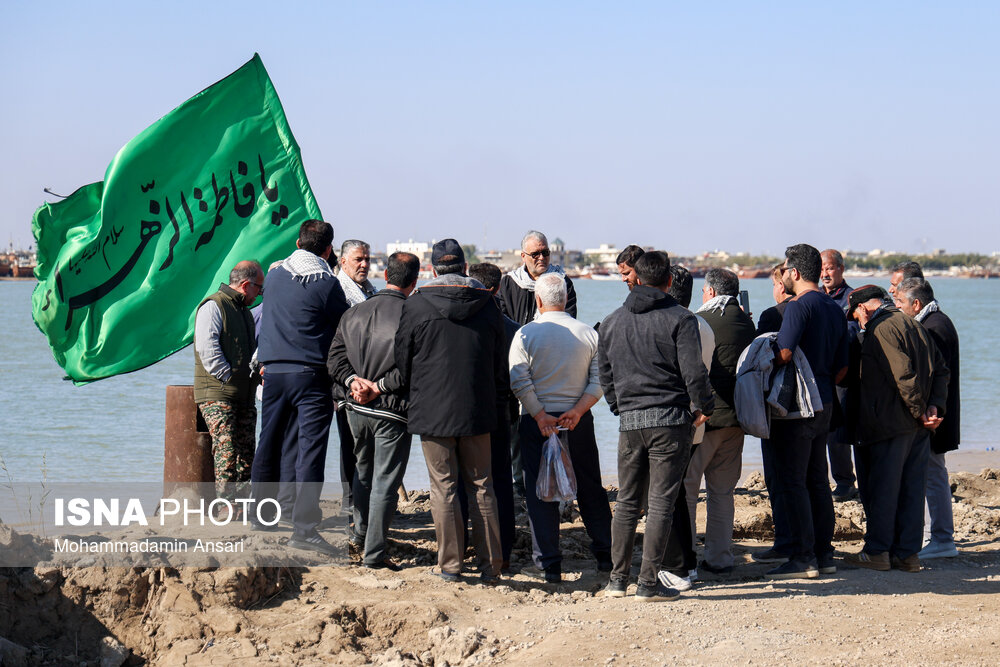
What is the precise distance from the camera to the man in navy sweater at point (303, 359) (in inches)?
245

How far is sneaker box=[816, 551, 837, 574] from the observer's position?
249 inches

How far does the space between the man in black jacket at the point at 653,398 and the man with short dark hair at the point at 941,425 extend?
2169mm

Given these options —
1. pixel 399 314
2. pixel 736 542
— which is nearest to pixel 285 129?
pixel 399 314

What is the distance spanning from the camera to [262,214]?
8102mm

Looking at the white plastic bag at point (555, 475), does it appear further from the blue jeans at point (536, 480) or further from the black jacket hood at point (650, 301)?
the black jacket hood at point (650, 301)

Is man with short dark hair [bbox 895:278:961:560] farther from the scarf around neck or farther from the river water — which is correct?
the river water

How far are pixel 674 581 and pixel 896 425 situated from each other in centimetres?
177

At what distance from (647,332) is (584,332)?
0.62 metres

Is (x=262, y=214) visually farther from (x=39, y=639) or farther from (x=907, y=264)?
(x=907, y=264)

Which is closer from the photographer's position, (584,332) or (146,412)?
(584,332)

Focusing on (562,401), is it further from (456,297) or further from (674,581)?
(674,581)

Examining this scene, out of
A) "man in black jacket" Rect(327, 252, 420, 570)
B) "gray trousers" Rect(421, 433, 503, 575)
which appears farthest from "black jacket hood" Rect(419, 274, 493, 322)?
"gray trousers" Rect(421, 433, 503, 575)

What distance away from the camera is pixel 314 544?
20.2 feet

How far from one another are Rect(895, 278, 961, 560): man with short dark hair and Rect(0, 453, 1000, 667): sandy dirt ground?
897 mm
